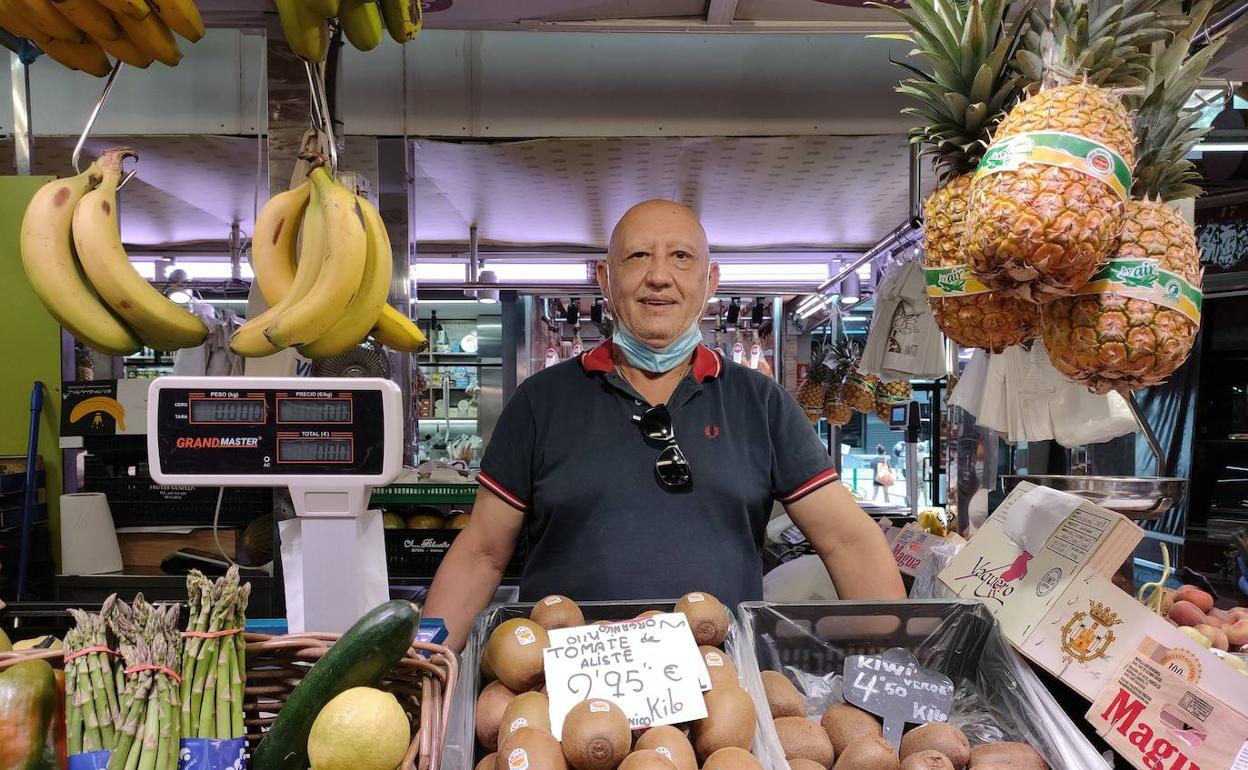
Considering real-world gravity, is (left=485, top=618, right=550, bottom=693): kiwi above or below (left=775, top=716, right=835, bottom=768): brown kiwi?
above

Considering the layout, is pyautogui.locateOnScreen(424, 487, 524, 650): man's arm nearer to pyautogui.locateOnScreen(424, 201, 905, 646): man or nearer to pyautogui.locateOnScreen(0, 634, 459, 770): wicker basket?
pyautogui.locateOnScreen(424, 201, 905, 646): man

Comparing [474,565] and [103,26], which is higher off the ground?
[103,26]

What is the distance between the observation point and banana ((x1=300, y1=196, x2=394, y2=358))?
1580 millimetres

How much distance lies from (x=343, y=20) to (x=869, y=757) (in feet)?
5.77

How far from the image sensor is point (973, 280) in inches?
58.9

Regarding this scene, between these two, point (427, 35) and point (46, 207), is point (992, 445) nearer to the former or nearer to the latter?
point (427, 35)

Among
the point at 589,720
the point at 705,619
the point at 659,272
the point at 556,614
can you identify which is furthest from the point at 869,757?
the point at 659,272

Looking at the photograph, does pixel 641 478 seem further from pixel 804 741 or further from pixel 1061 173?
pixel 1061 173

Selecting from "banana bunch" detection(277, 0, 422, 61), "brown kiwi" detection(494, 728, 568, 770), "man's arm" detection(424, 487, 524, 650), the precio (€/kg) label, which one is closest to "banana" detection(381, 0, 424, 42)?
"banana bunch" detection(277, 0, 422, 61)

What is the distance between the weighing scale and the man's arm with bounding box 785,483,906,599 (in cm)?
122

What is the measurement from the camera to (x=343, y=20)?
1685 millimetres

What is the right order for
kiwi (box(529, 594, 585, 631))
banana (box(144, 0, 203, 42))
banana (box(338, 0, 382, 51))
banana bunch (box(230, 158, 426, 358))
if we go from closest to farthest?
kiwi (box(529, 594, 585, 631)), banana bunch (box(230, 158, 426, 358)), banana (box(144, 0, 203, 42)), banana (box(338, 0, 382, 51))

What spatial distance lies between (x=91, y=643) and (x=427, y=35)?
3.31 meters

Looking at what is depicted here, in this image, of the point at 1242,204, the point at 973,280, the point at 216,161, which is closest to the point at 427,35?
the point at 216,161
